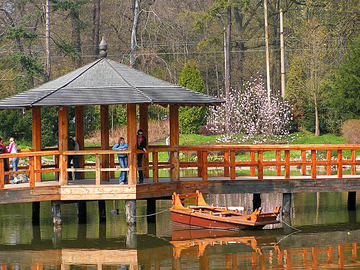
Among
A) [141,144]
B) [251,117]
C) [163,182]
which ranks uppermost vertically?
[251,117]

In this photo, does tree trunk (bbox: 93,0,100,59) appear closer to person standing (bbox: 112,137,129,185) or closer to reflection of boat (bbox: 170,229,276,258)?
person standing (bbox: 112,137,129,185)

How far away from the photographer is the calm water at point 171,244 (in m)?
17.5

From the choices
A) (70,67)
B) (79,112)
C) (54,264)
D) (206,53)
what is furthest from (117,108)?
(54,264)

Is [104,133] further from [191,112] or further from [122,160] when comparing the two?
[191,112]

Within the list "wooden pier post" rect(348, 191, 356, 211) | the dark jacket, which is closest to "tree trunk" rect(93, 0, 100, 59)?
"wooden pier post" rect(348, 191, 356, 211)

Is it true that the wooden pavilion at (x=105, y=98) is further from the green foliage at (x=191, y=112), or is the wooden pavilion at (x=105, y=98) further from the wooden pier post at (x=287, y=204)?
the green foliage at (x=191, y=112)

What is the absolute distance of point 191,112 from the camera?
152ft

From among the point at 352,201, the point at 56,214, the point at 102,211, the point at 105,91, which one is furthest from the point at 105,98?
the point at 352,201

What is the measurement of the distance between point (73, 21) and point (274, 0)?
1372 centimetres

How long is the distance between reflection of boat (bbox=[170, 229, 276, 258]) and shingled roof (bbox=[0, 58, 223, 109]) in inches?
136

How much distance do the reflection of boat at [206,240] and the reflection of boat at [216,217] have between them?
0.78 feet

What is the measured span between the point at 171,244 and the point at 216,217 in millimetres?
1841

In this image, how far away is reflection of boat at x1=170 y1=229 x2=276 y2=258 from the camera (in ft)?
61.7

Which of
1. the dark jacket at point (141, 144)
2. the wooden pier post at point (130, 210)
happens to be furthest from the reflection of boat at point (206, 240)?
the dark jacket at point (141, 144)
